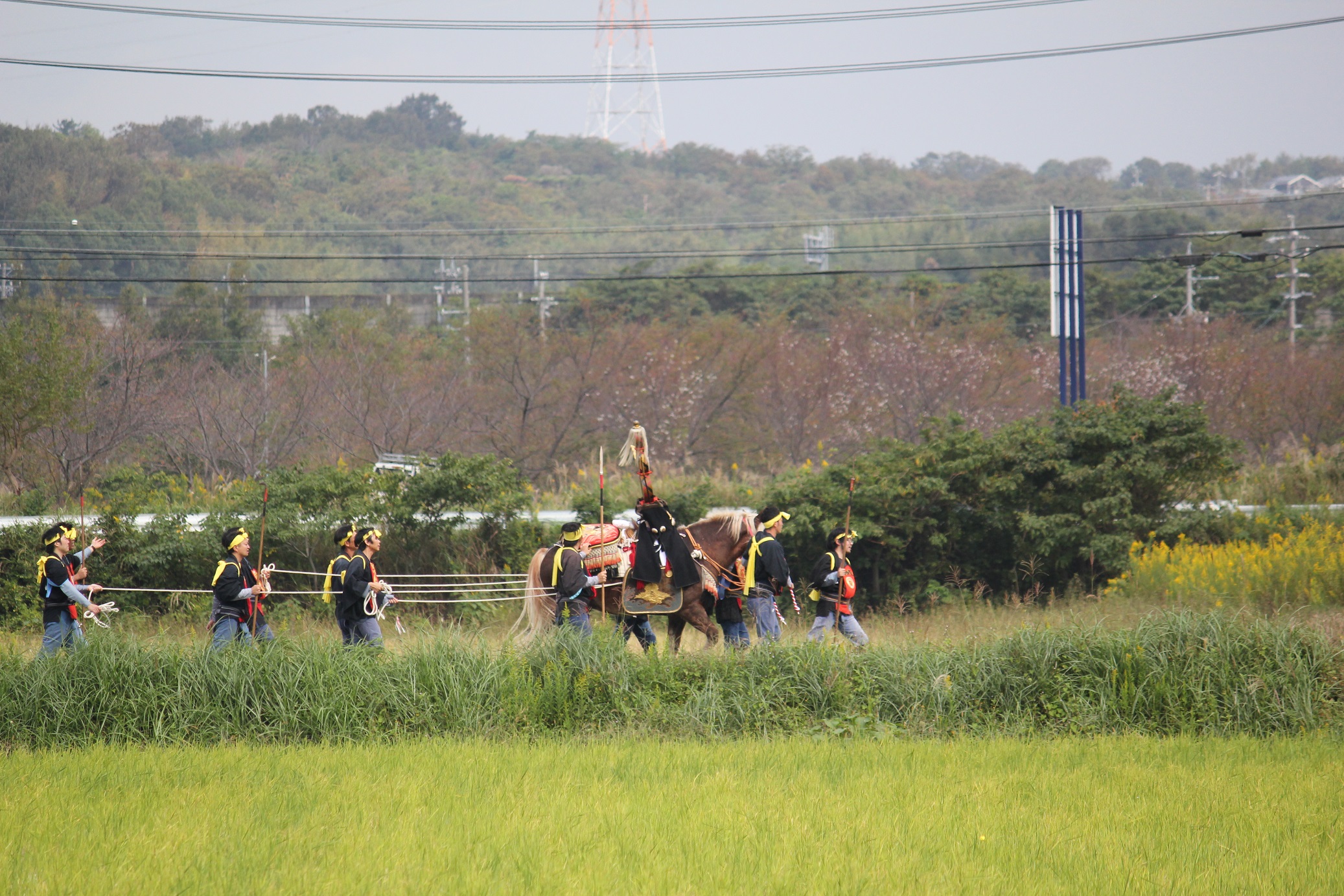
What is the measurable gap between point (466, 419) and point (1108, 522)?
17.6 metres

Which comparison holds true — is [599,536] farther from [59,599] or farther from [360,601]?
[59,599]

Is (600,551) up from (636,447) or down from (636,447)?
down

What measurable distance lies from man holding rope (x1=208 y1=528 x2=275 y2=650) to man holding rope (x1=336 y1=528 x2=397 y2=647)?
73 cm

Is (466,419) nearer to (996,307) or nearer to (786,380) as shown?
(786,380)

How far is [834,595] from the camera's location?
467 inches

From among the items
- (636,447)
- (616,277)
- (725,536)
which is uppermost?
(616,277)

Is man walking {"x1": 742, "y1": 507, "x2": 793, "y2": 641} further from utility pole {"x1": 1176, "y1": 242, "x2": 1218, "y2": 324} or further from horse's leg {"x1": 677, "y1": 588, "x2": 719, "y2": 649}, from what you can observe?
utility pole {"x1": 1176, "y1": 242, "x2": 1218, "y2": 324}

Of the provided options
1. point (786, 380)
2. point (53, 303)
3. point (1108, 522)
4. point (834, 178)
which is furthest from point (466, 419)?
point (834, 178)

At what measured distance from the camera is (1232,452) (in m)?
16.2

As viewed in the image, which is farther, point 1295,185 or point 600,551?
point 1295,185

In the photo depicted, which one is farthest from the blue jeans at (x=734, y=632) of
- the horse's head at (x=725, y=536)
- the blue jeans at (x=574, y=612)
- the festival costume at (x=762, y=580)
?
the blue jeans at (x=574, y=612)

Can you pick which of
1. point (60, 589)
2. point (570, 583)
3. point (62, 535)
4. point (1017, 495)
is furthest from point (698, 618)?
point (1017, 495)

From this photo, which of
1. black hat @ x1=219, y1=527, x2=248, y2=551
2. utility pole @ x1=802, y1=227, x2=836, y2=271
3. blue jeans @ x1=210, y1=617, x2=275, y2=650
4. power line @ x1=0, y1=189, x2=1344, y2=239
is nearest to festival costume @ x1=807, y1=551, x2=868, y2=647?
blue jeans @ x1=210, y1=617, x2=275, y2=650

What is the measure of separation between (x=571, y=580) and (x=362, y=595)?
200cm
